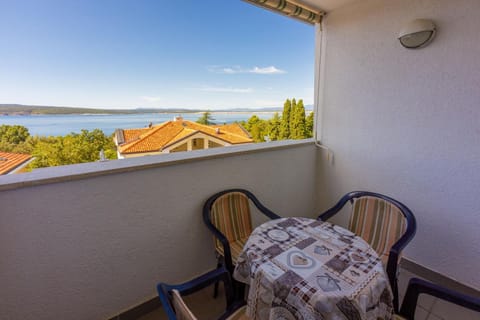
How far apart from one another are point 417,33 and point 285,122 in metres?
1.34

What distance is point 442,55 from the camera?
59.1 inches

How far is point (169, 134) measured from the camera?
1.82 meters

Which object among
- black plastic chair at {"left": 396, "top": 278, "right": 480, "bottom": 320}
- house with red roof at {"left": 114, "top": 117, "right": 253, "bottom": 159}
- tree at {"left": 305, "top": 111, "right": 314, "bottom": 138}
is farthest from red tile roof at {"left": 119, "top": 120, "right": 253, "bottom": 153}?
black plastic chair at {"left": 396, "top": 278, "right": 480, "bottom": 320}

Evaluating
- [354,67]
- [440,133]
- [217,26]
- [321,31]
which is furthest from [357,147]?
[217,26]

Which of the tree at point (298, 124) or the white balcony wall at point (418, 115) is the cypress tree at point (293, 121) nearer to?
the tree at point (298, 124)

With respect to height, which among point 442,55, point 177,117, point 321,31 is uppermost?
point 321,31

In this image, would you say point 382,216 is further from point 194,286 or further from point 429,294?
point 194,286

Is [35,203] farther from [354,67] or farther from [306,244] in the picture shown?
[354,67]

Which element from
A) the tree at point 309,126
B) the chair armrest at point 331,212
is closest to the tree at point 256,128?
the tree at point 309,126

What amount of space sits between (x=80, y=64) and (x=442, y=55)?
8.78ft

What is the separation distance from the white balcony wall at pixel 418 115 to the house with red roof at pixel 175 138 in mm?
1072

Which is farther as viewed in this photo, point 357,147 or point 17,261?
point 357,147

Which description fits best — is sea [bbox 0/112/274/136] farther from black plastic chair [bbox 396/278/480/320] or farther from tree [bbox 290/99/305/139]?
black plastic chair [bbox 396/278/480/320]

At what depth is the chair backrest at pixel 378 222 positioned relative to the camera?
147 cm
